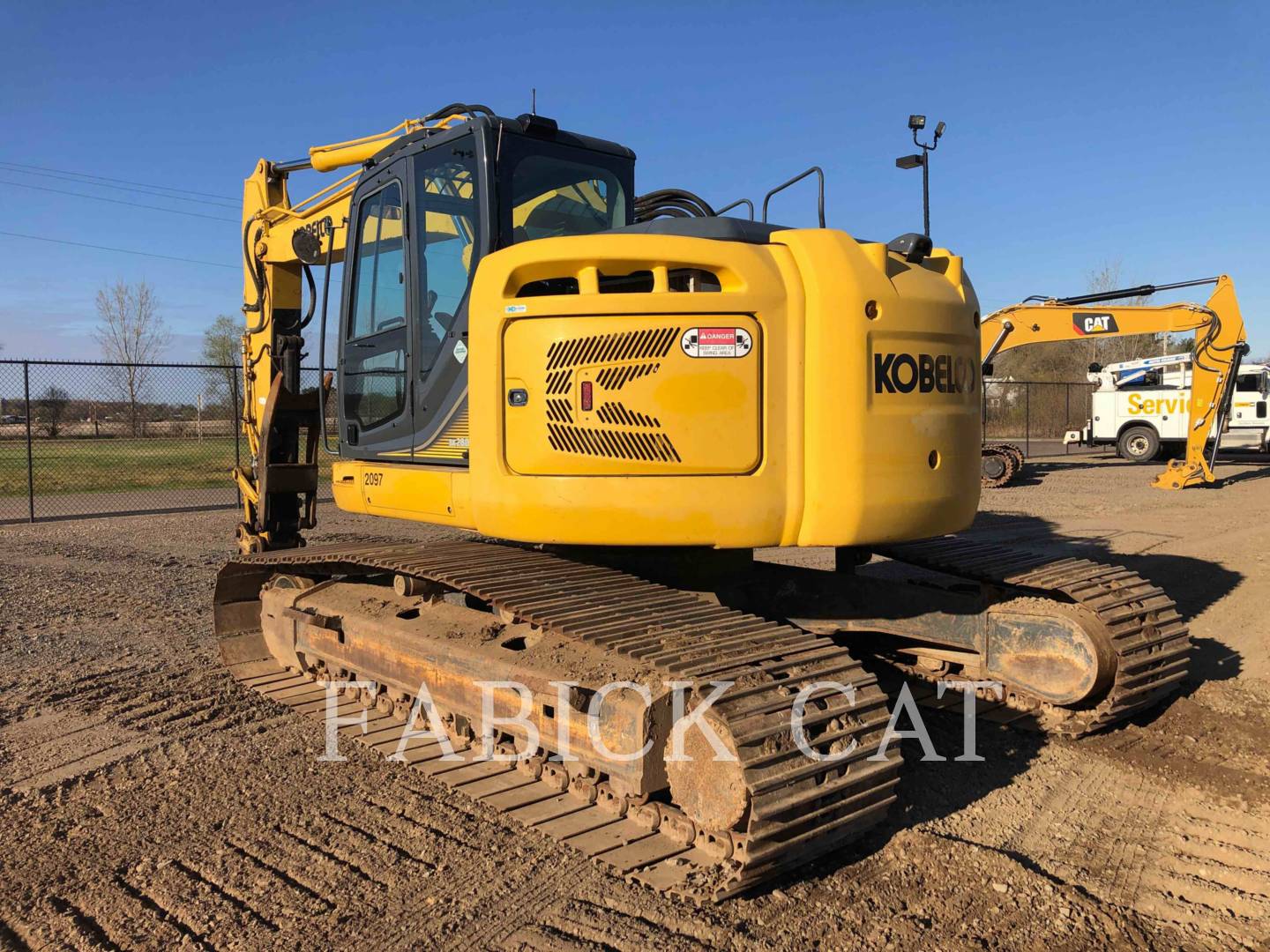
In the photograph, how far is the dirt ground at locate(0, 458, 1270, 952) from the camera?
2.83 metres

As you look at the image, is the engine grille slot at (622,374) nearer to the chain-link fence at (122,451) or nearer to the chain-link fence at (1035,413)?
the chain-link fence at (122,451)

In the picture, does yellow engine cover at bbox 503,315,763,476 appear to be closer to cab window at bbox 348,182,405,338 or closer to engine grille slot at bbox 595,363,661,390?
engine grille slot at bbox 595,363,661,390

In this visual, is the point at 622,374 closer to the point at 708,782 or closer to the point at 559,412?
the point at 559,412

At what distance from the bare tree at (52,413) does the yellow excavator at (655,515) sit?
2058 centimetres

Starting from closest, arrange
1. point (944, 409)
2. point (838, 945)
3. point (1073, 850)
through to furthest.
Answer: point (838, 945) → point (1073, 850) → point (944, 409)

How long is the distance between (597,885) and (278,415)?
4242 millimetres

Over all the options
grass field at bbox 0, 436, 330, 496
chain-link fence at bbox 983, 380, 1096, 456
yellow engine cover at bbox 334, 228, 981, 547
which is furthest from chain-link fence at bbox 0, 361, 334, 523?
chain-link fence at bbox 983, 380, 1096, 456

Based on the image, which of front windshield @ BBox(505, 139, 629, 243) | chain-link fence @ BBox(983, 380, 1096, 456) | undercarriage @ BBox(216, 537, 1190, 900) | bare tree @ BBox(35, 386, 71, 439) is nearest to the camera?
undercarriage @ BBox(216, 537, 1190, 900)

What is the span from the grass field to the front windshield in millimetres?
14102

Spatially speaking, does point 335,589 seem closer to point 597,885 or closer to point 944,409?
point 597,885

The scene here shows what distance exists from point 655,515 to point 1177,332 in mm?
17792

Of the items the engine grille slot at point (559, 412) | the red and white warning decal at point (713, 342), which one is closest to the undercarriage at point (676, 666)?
the engine grille slot at point (559, 412)

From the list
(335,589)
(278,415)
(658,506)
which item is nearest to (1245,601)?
(658,506)

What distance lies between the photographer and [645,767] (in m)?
3.21
